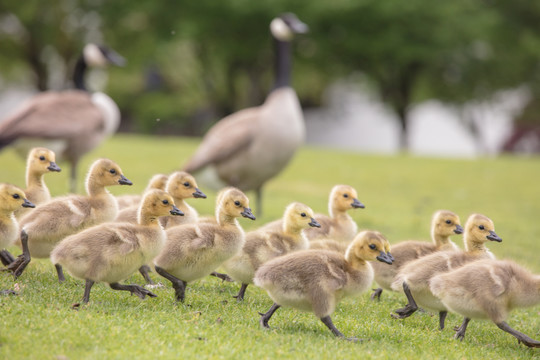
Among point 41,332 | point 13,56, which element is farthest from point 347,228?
point 13,56

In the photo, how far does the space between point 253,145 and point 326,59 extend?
89.1 ft

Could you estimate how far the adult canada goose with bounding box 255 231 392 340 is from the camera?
223 inches

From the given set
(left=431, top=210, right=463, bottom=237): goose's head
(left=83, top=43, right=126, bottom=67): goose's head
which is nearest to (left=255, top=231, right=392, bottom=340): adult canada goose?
(left=431, top=210, right=463, bottom=237): goose's head

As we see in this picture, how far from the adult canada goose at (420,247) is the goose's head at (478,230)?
0.20 metres

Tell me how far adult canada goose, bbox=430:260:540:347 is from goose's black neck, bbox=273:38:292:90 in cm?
719

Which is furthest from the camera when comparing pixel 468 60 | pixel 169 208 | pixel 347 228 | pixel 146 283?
pixel 468 60

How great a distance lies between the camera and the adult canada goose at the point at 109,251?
576 cm

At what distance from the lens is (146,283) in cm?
708

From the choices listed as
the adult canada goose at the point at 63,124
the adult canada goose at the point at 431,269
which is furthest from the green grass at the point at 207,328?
the adult canada goose at the point at 63,124

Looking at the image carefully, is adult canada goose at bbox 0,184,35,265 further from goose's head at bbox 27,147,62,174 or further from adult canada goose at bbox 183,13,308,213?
adult canada goose at bbox 183,13,308,213

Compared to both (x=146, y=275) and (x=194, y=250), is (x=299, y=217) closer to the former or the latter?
(x=194, y=250)

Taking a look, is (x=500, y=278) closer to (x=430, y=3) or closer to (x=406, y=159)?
(x=406, y=159)

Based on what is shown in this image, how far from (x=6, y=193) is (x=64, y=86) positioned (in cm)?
3576

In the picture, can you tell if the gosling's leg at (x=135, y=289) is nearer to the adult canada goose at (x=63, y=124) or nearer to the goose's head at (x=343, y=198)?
the goose's head at (x=343, y=198)
